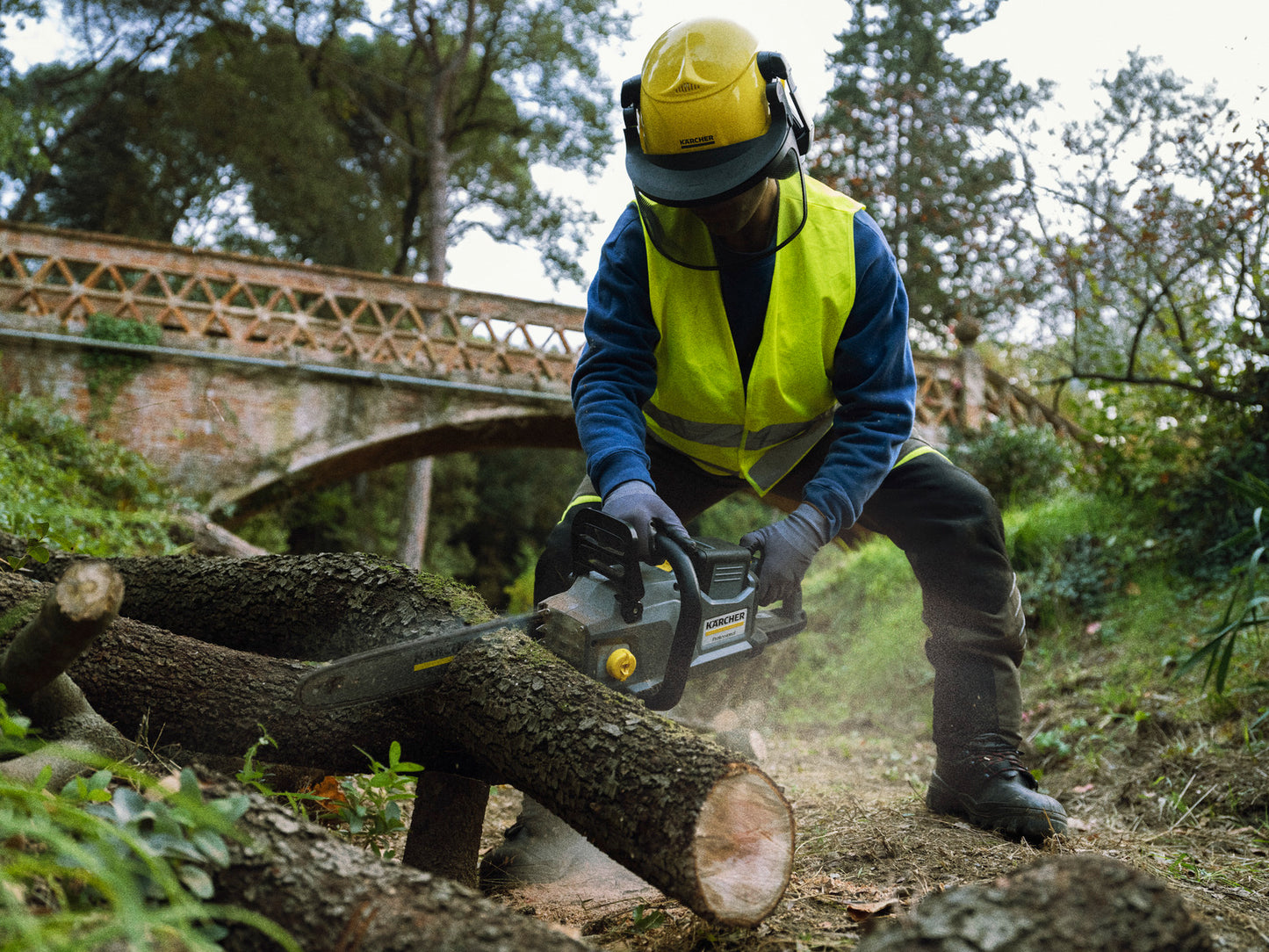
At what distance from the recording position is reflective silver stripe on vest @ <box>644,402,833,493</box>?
2.61 m

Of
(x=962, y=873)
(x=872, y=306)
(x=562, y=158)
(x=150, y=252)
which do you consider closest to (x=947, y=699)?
(x=962, y=873)

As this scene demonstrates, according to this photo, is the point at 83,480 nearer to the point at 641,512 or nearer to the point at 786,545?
the point at 641,512

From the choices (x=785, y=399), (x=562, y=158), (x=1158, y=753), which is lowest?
(x=1158, y=753)

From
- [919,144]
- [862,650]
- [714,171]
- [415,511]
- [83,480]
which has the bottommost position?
[415,511]

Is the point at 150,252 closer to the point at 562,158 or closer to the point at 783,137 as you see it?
the point at 562,158

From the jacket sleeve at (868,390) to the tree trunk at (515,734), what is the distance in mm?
945

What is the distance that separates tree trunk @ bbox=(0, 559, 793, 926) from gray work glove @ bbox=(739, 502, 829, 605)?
628 millimetres

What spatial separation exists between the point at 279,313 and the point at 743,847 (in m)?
11.0

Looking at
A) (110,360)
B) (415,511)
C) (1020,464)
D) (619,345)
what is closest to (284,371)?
(110,360)

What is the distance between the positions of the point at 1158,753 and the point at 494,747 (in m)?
3.28

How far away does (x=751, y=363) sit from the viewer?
8.32 feet

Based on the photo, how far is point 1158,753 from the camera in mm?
3688

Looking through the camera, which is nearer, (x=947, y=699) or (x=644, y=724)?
(x=644, y=724)

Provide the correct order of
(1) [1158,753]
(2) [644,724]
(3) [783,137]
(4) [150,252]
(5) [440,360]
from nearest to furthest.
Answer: (2) [644,724] < (3) [783,137] < (1) [1158,753] < (4) [150,252] < (5) [440,360]
